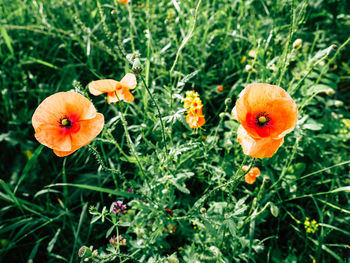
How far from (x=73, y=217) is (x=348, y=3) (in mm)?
3034

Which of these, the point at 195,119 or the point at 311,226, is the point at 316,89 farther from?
the point at 195,119

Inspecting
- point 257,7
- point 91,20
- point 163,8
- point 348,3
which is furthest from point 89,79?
point 348,3

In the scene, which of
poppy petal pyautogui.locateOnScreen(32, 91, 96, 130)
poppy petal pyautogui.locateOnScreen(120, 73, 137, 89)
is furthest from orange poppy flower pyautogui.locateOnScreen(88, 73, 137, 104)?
poppy petal pyautogui.locateOnScreen(32, 91, 96, 130)

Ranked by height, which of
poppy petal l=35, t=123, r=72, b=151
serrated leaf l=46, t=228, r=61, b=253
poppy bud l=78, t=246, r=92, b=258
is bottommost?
serrated leaf l=46, t=228, r=61, b=253

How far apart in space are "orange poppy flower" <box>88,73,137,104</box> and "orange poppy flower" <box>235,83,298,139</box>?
0.60 meters

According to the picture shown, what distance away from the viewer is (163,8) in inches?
105

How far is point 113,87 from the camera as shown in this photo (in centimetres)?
131

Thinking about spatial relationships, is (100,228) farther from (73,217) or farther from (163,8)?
(163,8)

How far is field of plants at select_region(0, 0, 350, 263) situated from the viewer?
1224 millimetres

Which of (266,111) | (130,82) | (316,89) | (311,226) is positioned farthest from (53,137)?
(316,89)

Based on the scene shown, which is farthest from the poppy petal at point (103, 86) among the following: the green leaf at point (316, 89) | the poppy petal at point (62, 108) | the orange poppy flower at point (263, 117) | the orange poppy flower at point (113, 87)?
the green leaf at point (316, 89)

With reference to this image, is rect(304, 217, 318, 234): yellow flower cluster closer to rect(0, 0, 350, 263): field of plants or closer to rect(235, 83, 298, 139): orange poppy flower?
rect(0, 0, 350, 263): field of plants

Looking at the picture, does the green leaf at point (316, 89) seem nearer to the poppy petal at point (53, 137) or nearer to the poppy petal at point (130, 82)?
the poppy petal at point (130, 82)

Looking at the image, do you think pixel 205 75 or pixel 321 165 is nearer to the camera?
pixel 321 165
